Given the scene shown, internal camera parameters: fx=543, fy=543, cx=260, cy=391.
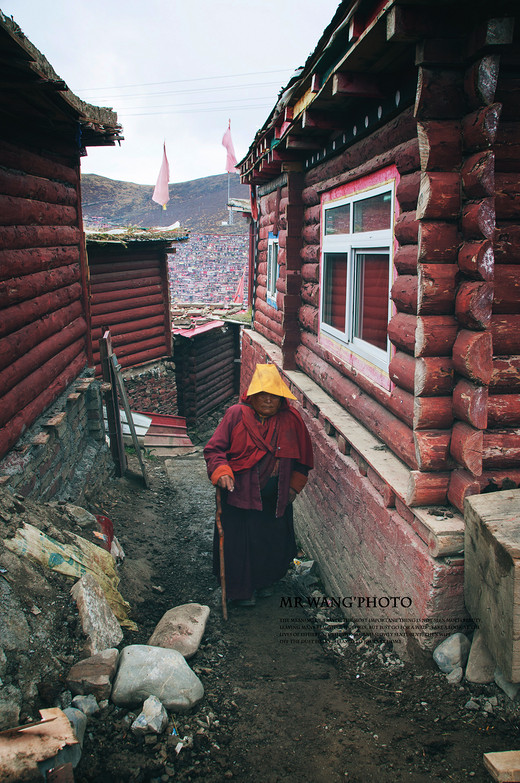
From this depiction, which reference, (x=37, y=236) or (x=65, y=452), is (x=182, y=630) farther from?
(x=37, y=236)

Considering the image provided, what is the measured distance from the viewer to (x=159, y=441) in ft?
36.8

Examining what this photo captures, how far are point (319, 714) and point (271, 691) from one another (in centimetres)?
39

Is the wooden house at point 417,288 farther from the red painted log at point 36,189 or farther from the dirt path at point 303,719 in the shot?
the red painted log at point 36,189

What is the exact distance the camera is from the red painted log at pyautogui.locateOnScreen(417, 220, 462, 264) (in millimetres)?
2801

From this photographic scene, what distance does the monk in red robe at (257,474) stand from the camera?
441 centimetres

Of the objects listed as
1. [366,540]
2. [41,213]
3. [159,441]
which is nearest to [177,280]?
[159,441]

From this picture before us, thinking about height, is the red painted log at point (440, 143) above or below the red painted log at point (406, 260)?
above

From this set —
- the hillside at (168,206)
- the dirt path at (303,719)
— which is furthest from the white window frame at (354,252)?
the hillside at (168,206)

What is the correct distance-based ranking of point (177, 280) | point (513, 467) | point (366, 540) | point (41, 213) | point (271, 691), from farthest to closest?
point (177, 280) < point (41, 213) < point (366, 540) < point (271, 691) < point (513, 467)

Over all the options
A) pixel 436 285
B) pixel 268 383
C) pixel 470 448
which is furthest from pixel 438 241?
pixel 268 383

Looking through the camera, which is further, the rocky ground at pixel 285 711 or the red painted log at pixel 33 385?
the red painted log at pixel 33 385

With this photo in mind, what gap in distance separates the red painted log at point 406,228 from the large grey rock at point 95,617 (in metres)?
2.89

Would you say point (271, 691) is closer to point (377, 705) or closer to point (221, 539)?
point (377, 705)

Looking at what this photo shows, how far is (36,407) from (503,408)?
12.8ft
